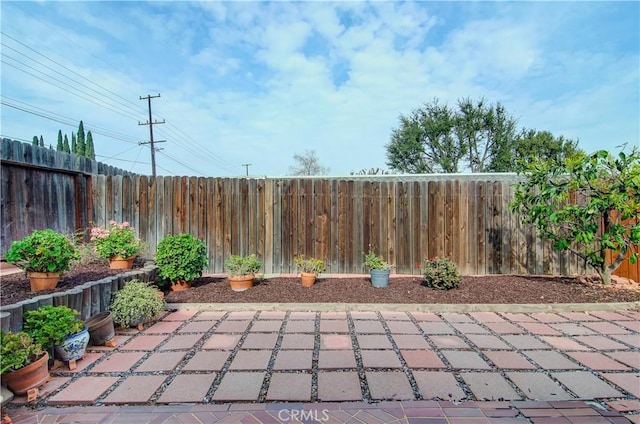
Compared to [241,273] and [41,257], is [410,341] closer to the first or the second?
[241,273]

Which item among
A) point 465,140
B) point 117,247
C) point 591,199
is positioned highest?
point 465,140

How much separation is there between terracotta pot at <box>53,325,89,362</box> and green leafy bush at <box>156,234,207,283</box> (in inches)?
79.5

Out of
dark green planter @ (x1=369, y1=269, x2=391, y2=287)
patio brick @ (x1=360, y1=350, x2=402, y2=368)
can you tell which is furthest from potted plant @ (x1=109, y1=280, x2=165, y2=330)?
dark green planter @ (x1=369, y1=269, x2=391, y2=287)

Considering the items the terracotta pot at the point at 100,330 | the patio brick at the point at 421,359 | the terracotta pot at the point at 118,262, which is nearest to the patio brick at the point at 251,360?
the patio brick at the point at 421,359

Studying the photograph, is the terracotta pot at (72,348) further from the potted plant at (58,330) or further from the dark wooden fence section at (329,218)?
the dark wooden fence section at (329,218)

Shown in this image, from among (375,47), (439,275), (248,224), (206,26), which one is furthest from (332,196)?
(206,26)

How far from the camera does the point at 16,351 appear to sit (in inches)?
87.1

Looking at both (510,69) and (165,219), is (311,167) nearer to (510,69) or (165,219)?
(510,69)

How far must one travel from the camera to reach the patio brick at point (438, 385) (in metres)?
2.22

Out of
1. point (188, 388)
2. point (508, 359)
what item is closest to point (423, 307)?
point (508, 359)

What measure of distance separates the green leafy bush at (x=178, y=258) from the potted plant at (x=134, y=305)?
987 millimetres

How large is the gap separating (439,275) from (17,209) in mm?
5888

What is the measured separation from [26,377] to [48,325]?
416 mm

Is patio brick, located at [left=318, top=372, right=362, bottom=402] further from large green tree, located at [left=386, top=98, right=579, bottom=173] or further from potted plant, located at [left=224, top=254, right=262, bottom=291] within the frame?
large green tree, located at [left=386, top=98, right=579, bottom=173]
